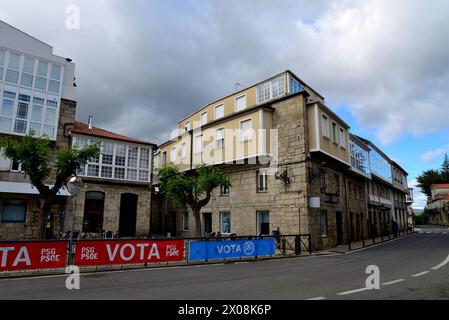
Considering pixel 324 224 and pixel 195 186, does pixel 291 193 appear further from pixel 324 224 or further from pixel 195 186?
pixel 195 186

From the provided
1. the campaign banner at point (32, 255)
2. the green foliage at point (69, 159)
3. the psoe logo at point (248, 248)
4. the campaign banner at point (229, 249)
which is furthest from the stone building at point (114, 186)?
the psoe logo at point (248, 248)

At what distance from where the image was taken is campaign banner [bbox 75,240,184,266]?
1005cm

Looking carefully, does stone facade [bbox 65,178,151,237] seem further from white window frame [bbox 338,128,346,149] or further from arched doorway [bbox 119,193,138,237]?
white window frame [bbox 338,128,346,149]

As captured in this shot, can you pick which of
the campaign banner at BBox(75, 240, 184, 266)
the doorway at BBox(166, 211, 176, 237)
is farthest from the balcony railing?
the campaign banner at BBox(75, 240, 184, 266)

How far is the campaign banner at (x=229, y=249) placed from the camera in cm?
1201

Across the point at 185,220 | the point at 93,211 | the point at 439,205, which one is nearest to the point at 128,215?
the point at 93,211

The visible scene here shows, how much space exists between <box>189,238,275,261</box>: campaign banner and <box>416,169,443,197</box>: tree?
82031 millimetres

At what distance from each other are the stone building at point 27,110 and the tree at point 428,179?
85.5 m

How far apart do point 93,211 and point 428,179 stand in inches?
3315

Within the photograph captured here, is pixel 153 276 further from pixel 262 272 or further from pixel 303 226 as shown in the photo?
pixel 303 226

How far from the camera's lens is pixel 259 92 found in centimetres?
2369

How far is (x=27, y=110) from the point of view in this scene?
70.6ft

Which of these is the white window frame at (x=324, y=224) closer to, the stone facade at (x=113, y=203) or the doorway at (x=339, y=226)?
the doorway at (x=339, y=226)

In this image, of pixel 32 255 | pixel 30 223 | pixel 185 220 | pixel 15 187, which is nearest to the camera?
pixel 32 255
